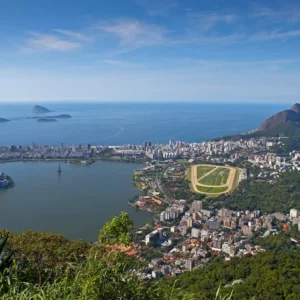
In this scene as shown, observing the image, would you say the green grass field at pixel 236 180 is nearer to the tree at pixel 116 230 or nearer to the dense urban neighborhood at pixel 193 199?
the dense urban neighborhood at pixel 193 199

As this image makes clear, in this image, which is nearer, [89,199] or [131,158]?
[89,199]

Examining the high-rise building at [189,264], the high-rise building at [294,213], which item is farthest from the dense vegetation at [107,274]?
the high-rise building at [294,213]

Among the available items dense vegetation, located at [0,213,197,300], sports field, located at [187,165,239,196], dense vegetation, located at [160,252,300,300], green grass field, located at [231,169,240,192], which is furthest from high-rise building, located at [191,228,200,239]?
dense vegetation, located at [0,213,197,300]

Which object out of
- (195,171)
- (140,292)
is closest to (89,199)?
(195,171)

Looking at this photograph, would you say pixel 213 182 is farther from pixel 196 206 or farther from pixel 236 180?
pixel 196 206

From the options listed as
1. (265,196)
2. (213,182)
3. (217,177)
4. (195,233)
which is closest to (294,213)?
(265,196)

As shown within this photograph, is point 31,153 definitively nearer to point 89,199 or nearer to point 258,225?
point 89,199
